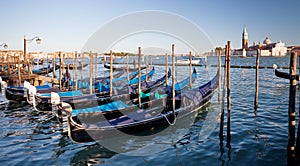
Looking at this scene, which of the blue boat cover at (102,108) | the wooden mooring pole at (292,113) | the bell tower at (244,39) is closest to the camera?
the wooden mooring pole at (292,113)

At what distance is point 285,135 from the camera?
6488mm

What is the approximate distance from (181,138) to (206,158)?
4.38 feet

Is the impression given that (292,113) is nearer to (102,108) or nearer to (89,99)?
(102,108)

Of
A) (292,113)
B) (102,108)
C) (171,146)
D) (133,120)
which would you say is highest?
(292,113)

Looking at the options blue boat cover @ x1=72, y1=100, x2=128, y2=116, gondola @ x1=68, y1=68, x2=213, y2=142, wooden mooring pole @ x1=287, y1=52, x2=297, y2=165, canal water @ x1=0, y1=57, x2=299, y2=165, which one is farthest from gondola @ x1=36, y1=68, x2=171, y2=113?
wooden mooring pole @ x1=287, y1=52, x2=297, y2=165

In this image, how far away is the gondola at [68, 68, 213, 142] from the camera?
5773 mm

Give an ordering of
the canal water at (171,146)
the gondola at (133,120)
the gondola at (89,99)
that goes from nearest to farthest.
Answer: the canal water at (171,146)
the gondola at (133,120)
the gondola at (89,99)

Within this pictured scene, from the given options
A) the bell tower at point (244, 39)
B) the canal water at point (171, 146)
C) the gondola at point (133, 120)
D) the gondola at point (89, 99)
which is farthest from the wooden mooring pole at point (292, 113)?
the bell tower at point (244, 39)

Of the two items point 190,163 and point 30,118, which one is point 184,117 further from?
point 30,118

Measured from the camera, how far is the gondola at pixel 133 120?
5.77 metres

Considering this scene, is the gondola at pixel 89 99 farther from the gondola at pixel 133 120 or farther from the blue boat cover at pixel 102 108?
the blue boat cover at pixel 102 108

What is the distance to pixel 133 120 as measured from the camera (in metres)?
6.48

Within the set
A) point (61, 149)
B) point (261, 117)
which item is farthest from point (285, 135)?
point (61, 149)

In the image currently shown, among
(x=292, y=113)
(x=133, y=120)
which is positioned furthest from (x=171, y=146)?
(x=292, y=113)
